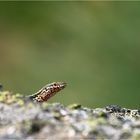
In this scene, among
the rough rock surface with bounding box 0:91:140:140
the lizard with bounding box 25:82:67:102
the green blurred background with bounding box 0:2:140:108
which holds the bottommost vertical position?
the rough rock surface with bounding box 0:91:140:140

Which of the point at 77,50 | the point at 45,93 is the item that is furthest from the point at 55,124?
the point at 77,50

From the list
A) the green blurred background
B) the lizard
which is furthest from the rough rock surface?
the green blurred background

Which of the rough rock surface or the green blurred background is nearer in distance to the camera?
the rough rock surface

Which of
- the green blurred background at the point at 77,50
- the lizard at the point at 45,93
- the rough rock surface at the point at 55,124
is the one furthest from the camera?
the green blurred background at the point at 77,50

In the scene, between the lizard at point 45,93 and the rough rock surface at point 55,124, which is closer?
the rough rock surface at point 55,124

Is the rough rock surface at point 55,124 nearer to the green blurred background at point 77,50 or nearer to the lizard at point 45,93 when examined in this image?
the lizard at point 45,93

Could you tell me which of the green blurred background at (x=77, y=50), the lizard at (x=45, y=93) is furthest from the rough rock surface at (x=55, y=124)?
the green blurred background at (x=77, y=50)

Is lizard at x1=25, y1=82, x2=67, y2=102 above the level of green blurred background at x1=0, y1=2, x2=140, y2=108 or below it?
below

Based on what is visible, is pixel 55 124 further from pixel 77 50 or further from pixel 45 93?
pixel 77 50

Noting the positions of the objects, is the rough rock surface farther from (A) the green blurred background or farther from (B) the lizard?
(A) the green blurred background
